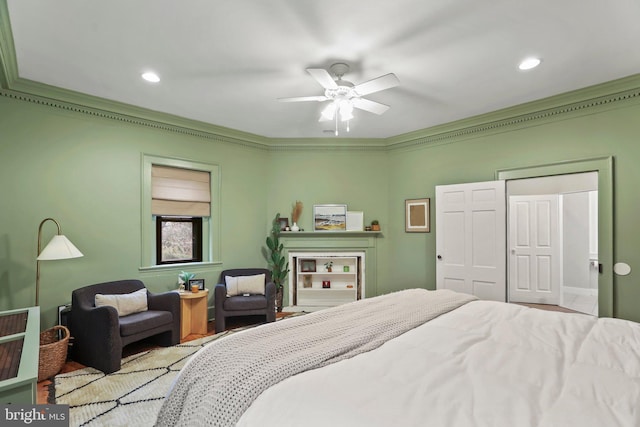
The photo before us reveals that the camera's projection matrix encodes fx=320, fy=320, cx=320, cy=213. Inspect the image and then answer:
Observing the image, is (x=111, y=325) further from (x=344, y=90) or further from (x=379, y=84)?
(x=379, y=84)

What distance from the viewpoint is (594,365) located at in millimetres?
1354

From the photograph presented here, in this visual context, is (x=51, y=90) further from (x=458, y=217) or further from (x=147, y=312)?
(x=458, y=217)

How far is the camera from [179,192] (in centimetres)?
422

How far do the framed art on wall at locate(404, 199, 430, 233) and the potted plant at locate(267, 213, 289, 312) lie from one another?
77.4 inches

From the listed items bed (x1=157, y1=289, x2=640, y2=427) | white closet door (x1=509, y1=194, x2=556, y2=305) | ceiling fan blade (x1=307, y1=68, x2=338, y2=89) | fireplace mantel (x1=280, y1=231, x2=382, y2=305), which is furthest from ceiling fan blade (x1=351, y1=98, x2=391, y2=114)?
white closet door (x1=509, y1=194, x2=556, y2=305)

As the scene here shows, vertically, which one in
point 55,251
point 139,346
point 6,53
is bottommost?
point 139,346

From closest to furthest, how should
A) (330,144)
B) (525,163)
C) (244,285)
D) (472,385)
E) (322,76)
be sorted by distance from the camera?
(472,385) < (322,76) < (525,163) < (244,285) < (330,144)

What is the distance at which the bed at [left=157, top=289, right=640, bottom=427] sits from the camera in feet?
3.34

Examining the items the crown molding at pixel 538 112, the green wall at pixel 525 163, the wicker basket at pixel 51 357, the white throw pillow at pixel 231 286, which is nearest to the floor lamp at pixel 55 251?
the wicker basket at pixel 51 357

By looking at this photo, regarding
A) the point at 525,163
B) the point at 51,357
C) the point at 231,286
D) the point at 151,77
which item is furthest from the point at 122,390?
the point at 525,163

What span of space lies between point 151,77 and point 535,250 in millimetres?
6306

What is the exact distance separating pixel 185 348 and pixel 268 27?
3.16m

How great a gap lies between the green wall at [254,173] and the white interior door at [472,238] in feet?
0.93

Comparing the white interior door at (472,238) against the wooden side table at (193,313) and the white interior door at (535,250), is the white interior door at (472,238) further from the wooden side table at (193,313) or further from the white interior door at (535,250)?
the wooden side table at (193,313)
